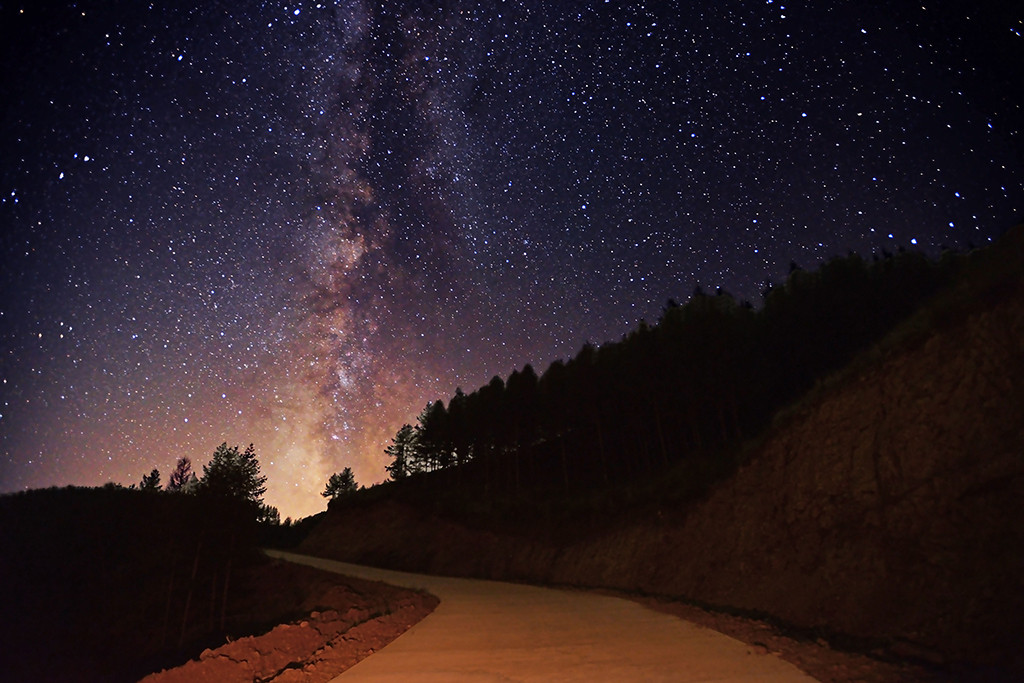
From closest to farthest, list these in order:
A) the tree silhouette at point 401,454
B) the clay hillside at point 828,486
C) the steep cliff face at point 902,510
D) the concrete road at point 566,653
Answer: the concrete road at point 566,653 < the steep cliff face at point 902,510 < the clay hillside at point 828,486 < the tree silhouette at point 401,454

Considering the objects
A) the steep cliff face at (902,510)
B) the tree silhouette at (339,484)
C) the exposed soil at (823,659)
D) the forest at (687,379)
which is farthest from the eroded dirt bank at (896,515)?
the tree silhouette at (339,484)

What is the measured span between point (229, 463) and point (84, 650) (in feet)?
69.9

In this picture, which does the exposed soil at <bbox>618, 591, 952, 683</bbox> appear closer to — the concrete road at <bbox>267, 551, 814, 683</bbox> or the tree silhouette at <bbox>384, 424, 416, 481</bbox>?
the concrete road at <bbox>267, 551, 814, 683</bbox>

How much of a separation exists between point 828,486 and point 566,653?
33.0 ft

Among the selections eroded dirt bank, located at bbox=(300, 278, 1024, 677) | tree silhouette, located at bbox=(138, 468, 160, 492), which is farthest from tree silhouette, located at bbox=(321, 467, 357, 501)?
eroded dirt bank, located at bbox=(300, 278, 1024, 677)

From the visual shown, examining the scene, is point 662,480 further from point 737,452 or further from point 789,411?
point 789,411

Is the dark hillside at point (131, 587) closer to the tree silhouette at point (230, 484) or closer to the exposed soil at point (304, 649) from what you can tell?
the tree silhouette at point (230, 484)

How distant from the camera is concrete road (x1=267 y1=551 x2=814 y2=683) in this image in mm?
6629

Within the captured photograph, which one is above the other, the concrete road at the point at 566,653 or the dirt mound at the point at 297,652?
the dirt mound at the point at 297,652

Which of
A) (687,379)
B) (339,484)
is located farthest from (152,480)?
(687,379)

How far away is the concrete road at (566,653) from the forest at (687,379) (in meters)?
21.2

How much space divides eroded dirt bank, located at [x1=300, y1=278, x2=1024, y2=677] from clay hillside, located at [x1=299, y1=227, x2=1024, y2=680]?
0.15 ft

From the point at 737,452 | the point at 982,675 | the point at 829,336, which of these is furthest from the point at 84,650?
the point at 829,336

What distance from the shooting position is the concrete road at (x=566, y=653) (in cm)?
663
